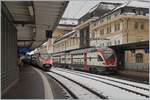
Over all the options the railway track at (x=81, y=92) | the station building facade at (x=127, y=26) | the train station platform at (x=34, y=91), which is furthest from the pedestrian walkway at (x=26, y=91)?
the station building facade at (x=127, y=26)

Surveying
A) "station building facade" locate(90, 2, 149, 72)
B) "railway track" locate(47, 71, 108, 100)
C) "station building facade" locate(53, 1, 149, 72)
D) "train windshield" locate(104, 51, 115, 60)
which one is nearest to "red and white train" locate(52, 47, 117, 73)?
"train windshield" locate(104, 51, 115, 60)

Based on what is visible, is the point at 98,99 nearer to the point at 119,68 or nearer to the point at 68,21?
the point at 119,68

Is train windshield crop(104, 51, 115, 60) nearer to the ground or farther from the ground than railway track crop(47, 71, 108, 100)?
farther from the ground

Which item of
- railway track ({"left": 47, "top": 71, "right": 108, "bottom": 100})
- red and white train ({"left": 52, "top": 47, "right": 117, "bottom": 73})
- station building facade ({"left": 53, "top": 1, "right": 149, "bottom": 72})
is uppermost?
station building facade ({"left": 53, "top": 1, "right": 149, "bottom": 72})

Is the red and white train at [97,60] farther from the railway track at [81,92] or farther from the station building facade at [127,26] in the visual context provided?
the station building facade at [127,26]

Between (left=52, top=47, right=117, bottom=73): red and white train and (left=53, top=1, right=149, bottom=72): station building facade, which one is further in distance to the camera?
(left=53, top=1, right=149, bottom=72): station building facade

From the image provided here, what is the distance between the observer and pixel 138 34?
60344 mm

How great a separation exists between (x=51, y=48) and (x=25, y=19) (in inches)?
3056

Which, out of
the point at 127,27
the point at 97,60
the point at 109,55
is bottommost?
the point at 97,60

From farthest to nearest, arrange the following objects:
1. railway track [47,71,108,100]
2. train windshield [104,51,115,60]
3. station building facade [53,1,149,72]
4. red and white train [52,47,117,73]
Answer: station building facade [53,1,149,72], train windshield [104,51,115,60], red and white train [52,47,117,73], railway track [47,71,108,100]

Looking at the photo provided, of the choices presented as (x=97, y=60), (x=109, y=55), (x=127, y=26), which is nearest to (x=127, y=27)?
(x=127, y=26)

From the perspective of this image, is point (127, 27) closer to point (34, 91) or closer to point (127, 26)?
point (127, 26)

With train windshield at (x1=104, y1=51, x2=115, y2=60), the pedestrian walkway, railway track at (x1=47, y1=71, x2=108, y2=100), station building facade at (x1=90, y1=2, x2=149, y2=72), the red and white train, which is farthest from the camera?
station building facade at (x1=90, y1=2, x2=149, y2=72)

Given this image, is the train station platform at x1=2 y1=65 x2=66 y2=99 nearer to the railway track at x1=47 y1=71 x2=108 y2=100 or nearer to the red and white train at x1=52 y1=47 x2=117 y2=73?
the railway track at x1=47 y1=71 x2=108 y2=100
